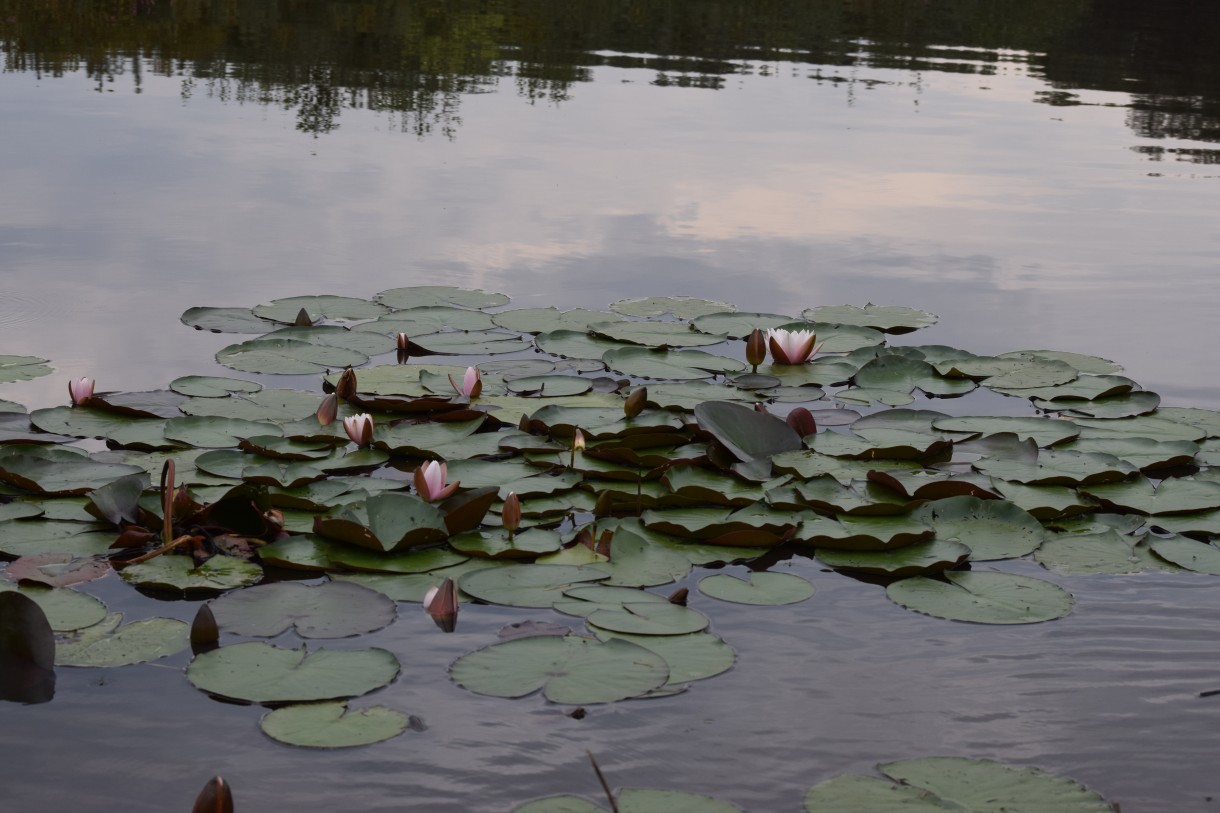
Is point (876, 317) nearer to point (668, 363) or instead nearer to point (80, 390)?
point (668, 363)

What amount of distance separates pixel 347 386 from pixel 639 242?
2793 millimetres

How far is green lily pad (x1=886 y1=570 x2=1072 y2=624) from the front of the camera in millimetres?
2943

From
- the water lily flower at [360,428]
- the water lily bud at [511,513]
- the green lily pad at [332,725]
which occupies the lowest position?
the green lily pad at [332,725]

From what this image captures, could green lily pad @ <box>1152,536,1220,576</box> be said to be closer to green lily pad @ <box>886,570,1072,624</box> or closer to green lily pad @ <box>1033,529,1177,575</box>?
green lily pad @ <box>1033,529,1177,575</box>

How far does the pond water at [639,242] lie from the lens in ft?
7.62

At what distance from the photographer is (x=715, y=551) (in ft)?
10.6

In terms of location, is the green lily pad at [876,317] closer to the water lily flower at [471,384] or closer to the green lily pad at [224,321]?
the water lily flower at [471,384]

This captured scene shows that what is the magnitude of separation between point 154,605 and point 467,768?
3.23 ft

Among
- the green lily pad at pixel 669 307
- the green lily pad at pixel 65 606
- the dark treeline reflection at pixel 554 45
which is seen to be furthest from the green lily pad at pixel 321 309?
the dark treeline reflection at pixel 554 45

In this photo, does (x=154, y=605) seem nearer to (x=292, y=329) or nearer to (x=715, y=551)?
(x=715, y=551)

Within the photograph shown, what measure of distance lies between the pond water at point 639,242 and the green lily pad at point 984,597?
72 mm

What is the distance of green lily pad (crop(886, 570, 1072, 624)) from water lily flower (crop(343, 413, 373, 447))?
157 centimetres

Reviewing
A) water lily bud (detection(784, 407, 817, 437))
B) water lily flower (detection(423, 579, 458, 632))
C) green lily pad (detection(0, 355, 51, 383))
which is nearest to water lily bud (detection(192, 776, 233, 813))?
water lily flower (detection(423, 579, 458, 632))

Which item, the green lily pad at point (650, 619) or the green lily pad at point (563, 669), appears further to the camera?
the green lily pad at point (650, 619)
